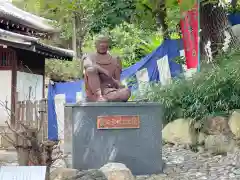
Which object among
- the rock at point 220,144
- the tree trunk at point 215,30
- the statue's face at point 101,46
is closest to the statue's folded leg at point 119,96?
the statue's face at point 101,46

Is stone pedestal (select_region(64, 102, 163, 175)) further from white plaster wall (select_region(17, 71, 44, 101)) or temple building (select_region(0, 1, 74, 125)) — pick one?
white plaster wall (select_region(17, 71, 44, 101))

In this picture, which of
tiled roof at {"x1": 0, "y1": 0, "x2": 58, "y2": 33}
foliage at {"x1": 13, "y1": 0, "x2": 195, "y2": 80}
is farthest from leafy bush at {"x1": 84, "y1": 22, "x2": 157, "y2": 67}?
tiled roof at {"x1": 0, "y1": 0, "x2": 58, "y2": 33}

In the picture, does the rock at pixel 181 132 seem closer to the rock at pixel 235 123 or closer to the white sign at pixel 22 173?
the rock at pixel 235 123

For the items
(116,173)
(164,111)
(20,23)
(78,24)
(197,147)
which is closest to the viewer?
(116,173)

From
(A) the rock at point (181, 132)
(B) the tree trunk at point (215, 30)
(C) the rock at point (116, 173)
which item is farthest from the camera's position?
(B) the tree trunk at point (215, 30)

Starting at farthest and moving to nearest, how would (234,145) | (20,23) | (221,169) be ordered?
(20,23)
(234,145)
(221,169)

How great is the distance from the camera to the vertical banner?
8578 mm

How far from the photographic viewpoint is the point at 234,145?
696 cm

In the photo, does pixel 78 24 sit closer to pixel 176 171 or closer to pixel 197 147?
pixel 197 147

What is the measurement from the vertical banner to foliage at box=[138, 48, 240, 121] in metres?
0.53

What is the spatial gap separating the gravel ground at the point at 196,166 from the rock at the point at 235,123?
36 centimetres

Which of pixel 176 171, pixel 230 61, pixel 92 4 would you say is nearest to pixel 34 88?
pixel 92 4

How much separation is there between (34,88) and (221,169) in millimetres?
7412

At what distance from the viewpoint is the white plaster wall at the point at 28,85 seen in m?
11.3
